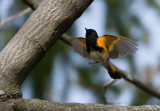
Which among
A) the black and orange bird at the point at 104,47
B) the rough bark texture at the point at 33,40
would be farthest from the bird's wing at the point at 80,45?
the rough bark texture at the point at 33,40

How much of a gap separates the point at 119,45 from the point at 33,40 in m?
1.21

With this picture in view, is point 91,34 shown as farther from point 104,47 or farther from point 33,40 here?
point 33,40

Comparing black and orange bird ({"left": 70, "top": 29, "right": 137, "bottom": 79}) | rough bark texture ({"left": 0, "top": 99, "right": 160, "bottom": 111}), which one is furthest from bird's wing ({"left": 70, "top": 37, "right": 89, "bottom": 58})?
rough bark texture ({"left": 0, "top": 99, "right": 160, "bottom": 111})

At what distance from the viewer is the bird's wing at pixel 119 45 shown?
9.05 feet

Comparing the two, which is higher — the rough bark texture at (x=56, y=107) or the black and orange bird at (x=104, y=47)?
the black and orange bird at (x=104, y=47)

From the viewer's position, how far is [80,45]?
116 inches

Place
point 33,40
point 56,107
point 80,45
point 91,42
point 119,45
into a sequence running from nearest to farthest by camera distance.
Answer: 1. point 56,107
2. point 33,40
3. point 91,42
4. point 119,45
5. point 80,45

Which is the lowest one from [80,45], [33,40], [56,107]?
[56,107]

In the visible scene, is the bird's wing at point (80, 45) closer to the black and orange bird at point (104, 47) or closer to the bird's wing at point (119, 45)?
the black and orange bird at point (104, 47)

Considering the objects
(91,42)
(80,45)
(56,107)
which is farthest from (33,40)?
(80,45)

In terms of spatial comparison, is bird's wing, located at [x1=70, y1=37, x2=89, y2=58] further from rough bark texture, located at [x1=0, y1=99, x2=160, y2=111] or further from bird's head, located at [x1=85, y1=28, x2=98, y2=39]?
rough bark texture, located at [x1=0, y1=99, x2=160, y2=111]

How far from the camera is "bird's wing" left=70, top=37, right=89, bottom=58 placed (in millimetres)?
2859

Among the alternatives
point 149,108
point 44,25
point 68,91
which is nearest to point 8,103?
point 44,25

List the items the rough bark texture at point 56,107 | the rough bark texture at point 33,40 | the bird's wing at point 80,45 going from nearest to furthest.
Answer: the rough bark texture at point 56,107 → the rough bark texture at point 33,40 → the bird's wing at point 80,45
